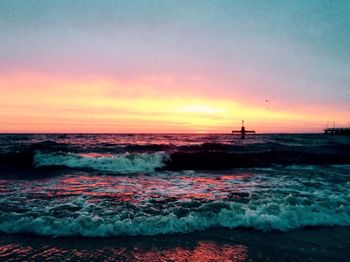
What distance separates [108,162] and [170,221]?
13917mm

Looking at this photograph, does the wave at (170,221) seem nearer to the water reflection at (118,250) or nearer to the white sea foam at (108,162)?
the water reflection at (118,250)

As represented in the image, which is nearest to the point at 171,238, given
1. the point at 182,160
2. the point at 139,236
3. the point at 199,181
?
the point at 139,236

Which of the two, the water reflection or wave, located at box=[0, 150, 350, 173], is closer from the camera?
the water reflection

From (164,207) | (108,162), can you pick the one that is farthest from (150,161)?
(164,207)

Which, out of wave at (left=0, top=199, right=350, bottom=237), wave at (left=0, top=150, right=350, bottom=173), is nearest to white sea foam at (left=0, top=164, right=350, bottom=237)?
wave at (left=0, top=199, right=350, bottom=237)

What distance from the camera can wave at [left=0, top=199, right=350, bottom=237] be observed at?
6.49 meters

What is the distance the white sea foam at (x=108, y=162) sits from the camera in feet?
62.6

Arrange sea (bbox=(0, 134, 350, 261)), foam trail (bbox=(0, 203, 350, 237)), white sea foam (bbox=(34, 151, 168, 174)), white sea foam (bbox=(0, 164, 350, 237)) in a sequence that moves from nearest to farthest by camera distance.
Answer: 1. sea (bbox=(0, 134, 350, 261))
2. foam trail (bbox=(0, 203, 350, 237))
3. white sea foam (bbox=(0, 164, 350, 237))
4. white sea foam (bbox=(34, 151, 168, 174))

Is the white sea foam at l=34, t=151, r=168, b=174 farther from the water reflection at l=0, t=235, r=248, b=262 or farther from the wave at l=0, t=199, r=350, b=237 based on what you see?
the water reflection at l=0, t=235, r=248, b=262

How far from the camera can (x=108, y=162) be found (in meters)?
20.2

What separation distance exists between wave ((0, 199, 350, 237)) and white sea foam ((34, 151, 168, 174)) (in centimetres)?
1101

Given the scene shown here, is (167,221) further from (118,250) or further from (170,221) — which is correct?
(118,250)

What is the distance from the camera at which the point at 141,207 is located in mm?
8211

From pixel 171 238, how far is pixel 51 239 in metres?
2.34
